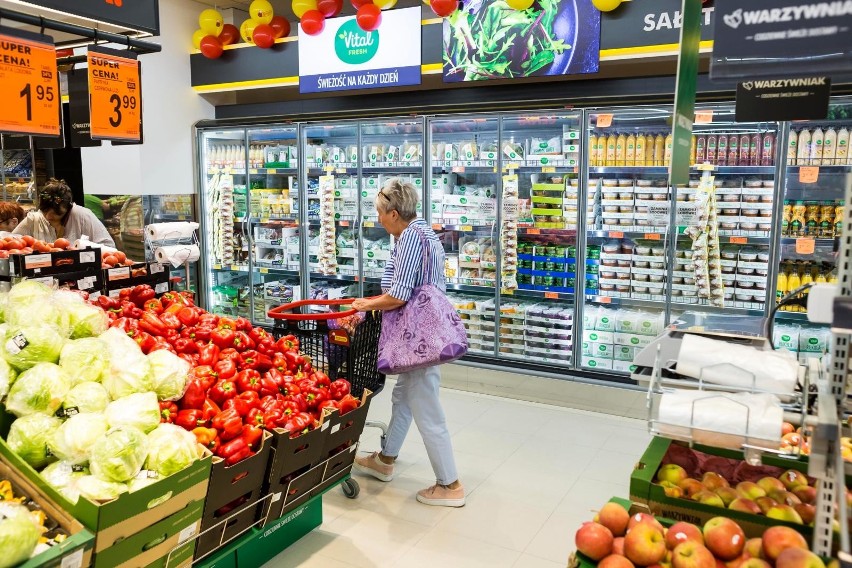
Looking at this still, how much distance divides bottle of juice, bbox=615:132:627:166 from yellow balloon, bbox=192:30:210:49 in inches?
165

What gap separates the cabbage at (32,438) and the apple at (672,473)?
1976mm

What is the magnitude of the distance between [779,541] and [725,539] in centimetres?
12

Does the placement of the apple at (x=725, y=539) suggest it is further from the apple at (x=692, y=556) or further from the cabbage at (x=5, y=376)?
the cabbage at (x=5, y=376)

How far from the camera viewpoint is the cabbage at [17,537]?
1733 mm

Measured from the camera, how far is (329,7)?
20.0ft

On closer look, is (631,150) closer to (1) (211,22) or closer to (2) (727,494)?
(2) (727,494)

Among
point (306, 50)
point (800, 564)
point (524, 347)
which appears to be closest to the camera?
point (800, 564)

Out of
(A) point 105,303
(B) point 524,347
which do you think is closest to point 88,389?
(A) point 105,303

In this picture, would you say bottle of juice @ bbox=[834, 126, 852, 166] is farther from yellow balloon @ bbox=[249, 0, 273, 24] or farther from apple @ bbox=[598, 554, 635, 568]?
yellow balloon @ bbox=[249, 0, 273, 24]

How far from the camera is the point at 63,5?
114 inches

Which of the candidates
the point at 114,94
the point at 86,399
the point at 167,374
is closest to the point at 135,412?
the point at 86,399

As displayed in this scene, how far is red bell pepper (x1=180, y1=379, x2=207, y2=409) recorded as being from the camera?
281cm

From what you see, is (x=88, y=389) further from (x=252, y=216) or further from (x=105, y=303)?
(x=252, y=216)

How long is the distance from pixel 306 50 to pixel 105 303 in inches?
140
